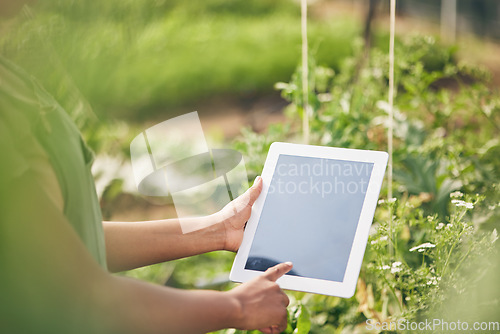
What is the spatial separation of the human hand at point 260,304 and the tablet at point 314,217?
0.12m

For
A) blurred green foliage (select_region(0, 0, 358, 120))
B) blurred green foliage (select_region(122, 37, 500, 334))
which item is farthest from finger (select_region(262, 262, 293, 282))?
blurred green foliage (select_region(0, 0, 358, 120))

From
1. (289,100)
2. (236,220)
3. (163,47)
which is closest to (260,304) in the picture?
(236,220)

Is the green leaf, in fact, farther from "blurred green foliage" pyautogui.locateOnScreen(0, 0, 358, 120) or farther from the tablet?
"blurred green foliage" pyautogui.locateOnScreen(0, 0, 358, 120)

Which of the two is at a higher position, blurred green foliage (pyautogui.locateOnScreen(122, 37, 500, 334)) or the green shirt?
the green shirt

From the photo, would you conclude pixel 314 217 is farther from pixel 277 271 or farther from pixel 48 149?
pixel 48 149

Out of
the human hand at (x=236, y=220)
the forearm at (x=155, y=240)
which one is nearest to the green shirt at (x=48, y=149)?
the forearm at (x=155, y=240)

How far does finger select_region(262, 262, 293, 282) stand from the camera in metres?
1.05

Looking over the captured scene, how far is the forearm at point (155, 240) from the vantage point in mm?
1181

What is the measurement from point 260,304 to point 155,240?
0.33 m

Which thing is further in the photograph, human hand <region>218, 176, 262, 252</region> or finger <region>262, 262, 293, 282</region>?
human hand <region>218, 176, 262, 252</region>

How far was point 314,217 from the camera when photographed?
123cm

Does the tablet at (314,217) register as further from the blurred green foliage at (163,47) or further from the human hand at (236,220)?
the blurred green foliage at (163,47)

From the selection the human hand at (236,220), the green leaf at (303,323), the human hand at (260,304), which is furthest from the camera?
the green leaf at (303,323)

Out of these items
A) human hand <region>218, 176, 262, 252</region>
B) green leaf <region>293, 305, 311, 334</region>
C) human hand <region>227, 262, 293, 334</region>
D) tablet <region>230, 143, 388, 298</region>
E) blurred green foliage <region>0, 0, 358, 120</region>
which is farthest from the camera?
green leaf <region>293, 305, 311, 334</region>
